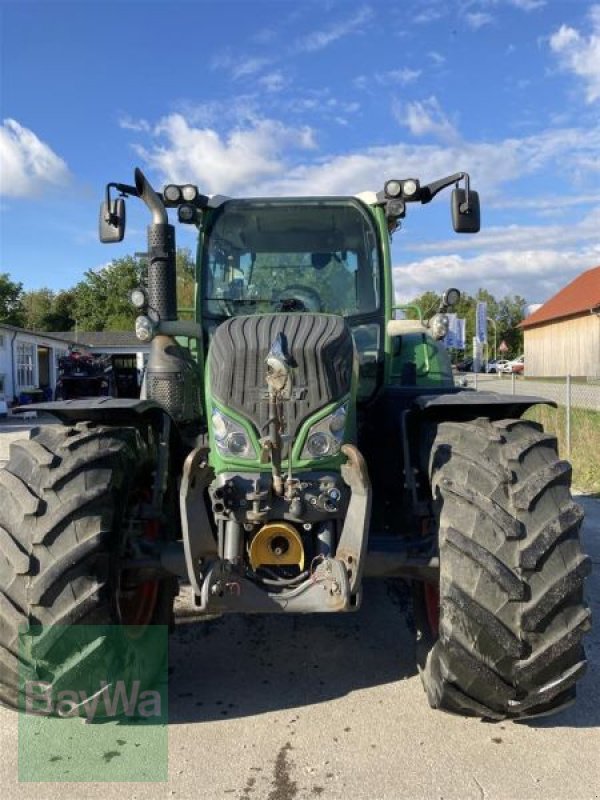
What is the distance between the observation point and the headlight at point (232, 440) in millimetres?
3465

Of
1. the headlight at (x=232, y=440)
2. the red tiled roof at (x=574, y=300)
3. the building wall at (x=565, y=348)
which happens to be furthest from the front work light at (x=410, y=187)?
the red tiled roof at (x=574, y=300)

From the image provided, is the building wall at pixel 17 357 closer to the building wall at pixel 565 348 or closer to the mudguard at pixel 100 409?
the building wall at pixel 565 348

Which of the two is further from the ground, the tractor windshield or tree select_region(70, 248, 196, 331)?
tree select_region(70, 248, 196, 331)

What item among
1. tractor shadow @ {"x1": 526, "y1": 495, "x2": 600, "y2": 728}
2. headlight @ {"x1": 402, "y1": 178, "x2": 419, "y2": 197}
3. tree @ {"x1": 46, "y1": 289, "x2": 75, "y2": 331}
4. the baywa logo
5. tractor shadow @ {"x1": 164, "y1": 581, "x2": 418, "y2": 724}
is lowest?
tractor shadow @ {"x1": 526, "y1": 495, "x2": 600, "y2": 728}

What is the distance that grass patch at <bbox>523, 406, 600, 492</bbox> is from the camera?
10438 millimetres

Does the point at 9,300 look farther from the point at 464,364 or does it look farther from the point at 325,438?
the point at 325,438

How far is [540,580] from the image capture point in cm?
307

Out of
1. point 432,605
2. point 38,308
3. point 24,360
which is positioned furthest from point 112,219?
point 38,308

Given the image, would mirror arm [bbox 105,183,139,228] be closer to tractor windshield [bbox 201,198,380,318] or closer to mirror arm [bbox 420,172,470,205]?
tractor windshield [bbox 201,198,380,318]

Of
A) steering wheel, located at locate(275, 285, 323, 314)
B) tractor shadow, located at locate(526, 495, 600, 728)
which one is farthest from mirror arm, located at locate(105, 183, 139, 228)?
tractor shadow, located at locate(526, 495, 600, 728)

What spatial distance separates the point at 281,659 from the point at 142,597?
0.90 m

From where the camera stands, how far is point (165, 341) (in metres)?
4.66

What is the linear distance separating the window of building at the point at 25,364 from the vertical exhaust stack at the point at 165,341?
32.7 m

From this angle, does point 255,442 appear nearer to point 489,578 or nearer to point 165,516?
point 165,516
